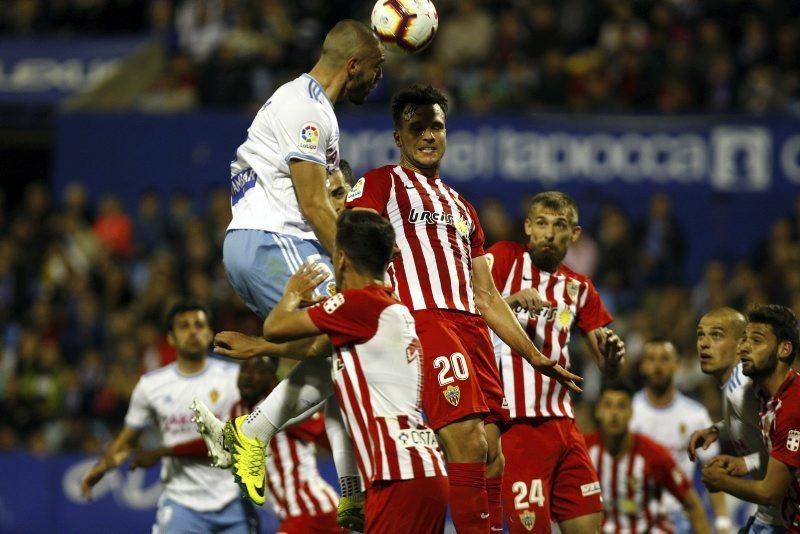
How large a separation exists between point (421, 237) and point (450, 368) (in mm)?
744

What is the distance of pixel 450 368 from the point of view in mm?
6867

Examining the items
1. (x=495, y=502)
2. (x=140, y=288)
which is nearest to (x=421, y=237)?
(x=495, y=502)

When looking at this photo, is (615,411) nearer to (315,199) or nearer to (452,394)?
(452,394)

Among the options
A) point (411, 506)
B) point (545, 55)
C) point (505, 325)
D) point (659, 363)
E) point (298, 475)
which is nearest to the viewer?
point (411, 506)

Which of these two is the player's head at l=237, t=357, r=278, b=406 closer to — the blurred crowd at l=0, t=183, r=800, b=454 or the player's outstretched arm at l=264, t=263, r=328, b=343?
the player's outstretched arm at l=264, t=263, r=328, b=343

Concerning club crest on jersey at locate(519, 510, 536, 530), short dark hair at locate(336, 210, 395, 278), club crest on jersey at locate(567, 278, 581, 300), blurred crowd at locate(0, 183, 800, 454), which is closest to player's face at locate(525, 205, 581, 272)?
club crest on jersey at locate(567, 278, 581, 300)

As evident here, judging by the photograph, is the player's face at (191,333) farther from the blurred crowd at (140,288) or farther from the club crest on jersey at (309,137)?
the blurred crowd at (140,288)

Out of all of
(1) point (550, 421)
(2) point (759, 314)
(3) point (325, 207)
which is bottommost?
(1) point (550, 421)

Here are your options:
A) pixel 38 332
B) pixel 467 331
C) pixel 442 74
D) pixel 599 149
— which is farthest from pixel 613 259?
pixel 467 331

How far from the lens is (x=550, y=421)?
8.20 m

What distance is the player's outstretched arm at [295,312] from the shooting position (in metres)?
6.38

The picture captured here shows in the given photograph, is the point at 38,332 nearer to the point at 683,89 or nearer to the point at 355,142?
the point at 355,142

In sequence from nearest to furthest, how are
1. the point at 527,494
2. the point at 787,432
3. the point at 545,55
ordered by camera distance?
the point at 787,432 < the point at 527,494 < the point at 545,55

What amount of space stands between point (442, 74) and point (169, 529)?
851 cm
